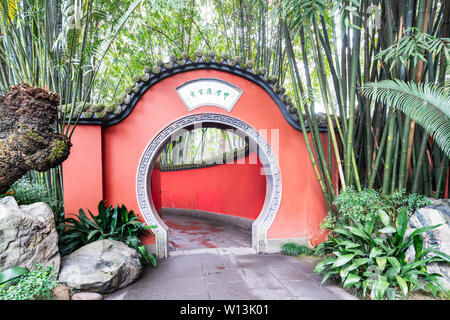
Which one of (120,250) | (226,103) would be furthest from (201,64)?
(120,250)

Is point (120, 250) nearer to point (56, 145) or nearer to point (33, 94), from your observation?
point (56, 145)

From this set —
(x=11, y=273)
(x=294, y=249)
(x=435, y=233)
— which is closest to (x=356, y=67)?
(x=435, y=233)

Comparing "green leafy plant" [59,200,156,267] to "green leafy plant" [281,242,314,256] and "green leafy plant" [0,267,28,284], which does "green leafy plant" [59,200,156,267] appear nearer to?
"green leafy plant" [0,267,28,284]

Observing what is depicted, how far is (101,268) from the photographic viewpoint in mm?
2965

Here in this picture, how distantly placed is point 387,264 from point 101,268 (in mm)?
3112

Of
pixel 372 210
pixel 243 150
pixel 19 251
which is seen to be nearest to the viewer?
pixel 19 251

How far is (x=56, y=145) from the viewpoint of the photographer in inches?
111

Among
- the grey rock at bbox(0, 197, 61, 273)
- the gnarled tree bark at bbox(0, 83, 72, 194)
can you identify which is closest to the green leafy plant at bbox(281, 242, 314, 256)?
the grey rock at bbox(0, 197, 61, 273)

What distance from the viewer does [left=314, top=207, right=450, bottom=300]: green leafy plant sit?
2.60 meters

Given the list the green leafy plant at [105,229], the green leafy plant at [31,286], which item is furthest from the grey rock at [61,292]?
the green leafy plant at [105,229]

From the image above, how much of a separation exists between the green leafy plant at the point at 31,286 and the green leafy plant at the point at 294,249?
320cm

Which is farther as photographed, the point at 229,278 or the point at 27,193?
the point at 27,193

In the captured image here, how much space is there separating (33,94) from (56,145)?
55cm

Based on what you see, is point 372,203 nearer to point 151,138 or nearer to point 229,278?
point 229,278
